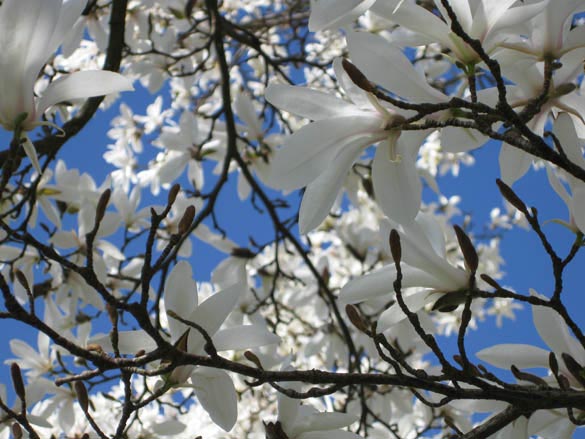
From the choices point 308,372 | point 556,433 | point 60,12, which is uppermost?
point 60,12

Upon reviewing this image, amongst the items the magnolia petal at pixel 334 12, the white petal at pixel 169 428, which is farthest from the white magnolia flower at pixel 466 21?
the white petal at pixel 169 428

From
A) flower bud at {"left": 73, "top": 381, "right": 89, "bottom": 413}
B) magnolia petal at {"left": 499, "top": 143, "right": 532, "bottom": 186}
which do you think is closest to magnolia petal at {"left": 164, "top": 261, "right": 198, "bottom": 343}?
flower bud at {"left": 73, "top": 381, "right": 89, "bottom": 413}

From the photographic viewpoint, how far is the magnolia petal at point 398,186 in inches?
32.5

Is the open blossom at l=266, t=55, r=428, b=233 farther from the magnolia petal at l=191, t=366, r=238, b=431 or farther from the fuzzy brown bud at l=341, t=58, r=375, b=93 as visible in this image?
the magnolia petal at l=191, t=366, r=238, b=431

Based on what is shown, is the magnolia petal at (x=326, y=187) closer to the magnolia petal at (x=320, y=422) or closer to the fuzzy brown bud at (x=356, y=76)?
the fuzzy brown bud at (x=356, y=76)

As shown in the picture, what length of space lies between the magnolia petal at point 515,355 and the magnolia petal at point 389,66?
39cm

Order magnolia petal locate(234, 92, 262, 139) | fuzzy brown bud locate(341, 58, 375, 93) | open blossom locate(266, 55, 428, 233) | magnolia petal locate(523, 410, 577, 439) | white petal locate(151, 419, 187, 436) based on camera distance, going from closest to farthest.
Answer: fuzzy brown bud locate(341, 58, 375, 93) → open blossom locate(266, 55, 428, 233) → magnolia petal locate(523, 410, 577, 439) → white petal locate(151, 419, 187, 436) → magnolia petal locate(234, 92, 262, 139)

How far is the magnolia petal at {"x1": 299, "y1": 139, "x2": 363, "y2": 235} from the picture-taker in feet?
2.61

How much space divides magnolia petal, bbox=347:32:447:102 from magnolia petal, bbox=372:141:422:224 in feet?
0.31

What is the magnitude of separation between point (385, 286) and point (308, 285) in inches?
68.5

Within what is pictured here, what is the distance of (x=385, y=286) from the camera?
0.85m

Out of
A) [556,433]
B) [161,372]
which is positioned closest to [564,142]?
[556,433]

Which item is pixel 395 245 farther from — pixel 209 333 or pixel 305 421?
pixel 305 421

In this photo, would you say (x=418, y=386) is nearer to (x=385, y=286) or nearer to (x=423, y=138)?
(x=385, y=286)
